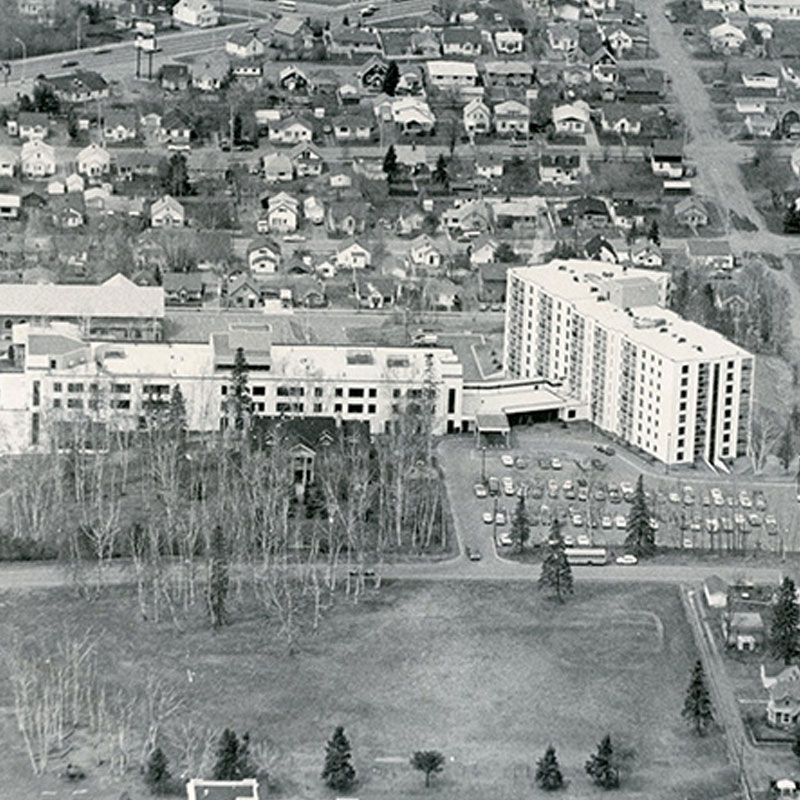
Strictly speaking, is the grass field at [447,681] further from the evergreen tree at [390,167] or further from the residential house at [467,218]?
the evergreen tree at [390,167]

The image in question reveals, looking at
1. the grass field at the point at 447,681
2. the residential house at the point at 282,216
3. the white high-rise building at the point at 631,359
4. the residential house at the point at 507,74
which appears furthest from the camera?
the residential house at the point at 507,74

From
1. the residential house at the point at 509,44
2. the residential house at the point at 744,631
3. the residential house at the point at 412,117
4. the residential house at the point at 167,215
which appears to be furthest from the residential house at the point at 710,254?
the residential house at the point at 744,631

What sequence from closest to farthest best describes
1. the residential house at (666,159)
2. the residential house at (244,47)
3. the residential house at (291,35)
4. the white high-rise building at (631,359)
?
the white high-rise building at (631,359)
the residential house at (666,159)
the residential house at (244,47)
the residential house at (291,35)

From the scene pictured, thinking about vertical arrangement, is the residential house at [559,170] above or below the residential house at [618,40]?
below

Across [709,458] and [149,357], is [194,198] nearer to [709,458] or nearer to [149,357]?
[149,357]

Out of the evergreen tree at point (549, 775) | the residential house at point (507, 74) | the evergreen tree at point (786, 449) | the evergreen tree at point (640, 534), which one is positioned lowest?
the evergreen tree at point (549, 775)

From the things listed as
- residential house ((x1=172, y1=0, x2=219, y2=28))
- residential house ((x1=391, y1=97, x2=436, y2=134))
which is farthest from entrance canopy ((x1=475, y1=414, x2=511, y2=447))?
residential house ((x1=172, y1=0, x2=219, y2=28))

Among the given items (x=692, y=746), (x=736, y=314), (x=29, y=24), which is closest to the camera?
(x=692, y=746)

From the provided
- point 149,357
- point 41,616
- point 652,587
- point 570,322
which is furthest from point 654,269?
point 41,616
